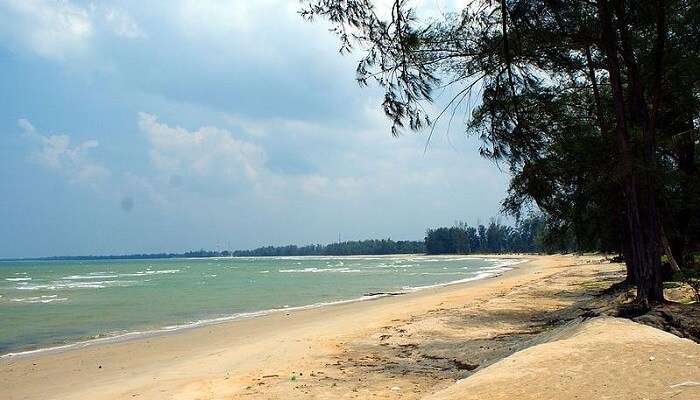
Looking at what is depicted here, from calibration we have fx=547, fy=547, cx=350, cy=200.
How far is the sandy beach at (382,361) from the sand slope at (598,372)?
0.05 feet

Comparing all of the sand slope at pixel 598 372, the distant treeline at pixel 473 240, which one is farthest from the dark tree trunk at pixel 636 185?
the distant treeline at pixel 473 240

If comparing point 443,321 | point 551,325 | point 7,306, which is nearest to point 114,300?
point 7,306

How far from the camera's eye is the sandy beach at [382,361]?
511cm

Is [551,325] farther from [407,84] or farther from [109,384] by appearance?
[109,384]

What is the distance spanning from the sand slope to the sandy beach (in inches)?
0.6

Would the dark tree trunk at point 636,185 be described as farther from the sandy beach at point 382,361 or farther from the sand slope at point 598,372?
the sand slope at point 598,372

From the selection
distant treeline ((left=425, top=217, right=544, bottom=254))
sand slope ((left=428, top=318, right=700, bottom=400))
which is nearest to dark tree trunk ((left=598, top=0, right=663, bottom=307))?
sand slope ((left=428, top=318, right=700, bottom=400))

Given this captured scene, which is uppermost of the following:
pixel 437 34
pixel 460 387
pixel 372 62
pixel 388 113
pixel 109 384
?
pixel 437 34

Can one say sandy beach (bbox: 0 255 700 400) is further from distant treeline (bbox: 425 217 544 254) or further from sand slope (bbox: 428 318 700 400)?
distant treeline (bbox: 425 217 544 254)

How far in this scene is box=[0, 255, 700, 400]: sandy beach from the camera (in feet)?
16.8

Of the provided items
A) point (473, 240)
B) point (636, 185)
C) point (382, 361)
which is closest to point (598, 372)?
point (382, 361)

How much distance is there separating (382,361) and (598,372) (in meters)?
5.17

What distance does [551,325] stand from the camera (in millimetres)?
12484

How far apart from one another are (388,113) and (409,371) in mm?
4027
